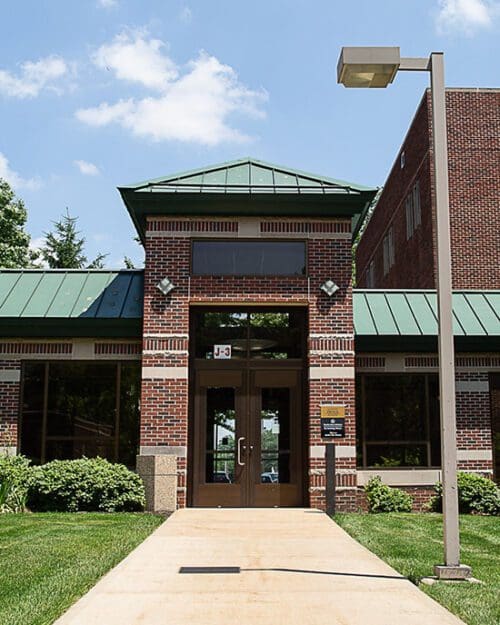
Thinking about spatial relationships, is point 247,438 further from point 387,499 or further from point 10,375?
point 10,375

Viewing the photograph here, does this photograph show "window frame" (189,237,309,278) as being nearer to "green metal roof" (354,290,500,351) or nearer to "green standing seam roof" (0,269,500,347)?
"green standing seam roof" (0,269,500,347)

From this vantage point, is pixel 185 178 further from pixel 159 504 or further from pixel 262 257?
pixel 159 504

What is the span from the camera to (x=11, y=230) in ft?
118

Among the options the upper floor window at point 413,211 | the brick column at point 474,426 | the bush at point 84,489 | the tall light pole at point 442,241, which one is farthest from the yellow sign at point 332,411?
the upper floor window at point 413,211

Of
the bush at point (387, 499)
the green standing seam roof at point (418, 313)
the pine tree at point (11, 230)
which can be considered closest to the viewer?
the bush at point (387, 499)

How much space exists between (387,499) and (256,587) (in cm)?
787

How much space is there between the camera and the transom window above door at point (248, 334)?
15109 mm

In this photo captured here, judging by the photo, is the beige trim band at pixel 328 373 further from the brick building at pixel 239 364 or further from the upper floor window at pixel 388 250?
the upper floor window at pixel 388 250

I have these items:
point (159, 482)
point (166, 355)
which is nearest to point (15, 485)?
point (159, 482)

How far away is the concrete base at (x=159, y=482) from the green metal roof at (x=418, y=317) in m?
4.70

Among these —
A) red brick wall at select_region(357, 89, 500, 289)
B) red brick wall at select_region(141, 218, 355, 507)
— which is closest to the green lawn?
red brick wall at select_region(141, 218, 355, 507)

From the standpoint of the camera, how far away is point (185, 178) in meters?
15.4

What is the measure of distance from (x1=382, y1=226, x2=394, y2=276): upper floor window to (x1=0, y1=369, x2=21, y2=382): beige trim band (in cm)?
1878

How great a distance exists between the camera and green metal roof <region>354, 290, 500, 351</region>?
15.8 metres
